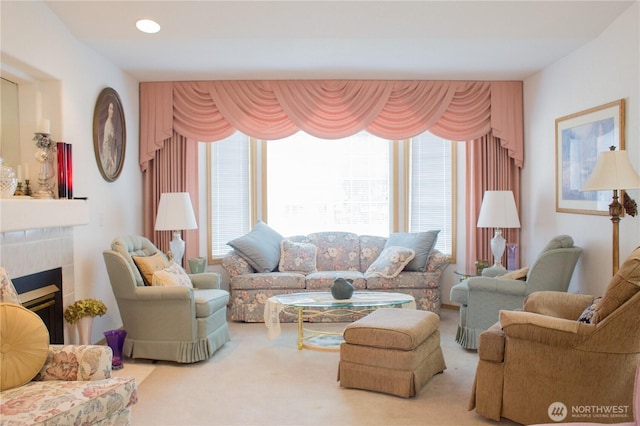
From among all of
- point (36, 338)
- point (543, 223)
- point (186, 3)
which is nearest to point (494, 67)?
point (543, 223)

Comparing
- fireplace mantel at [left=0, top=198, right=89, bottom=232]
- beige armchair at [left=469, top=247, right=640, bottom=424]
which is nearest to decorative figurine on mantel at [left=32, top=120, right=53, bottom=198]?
fireplace mantel at [left=0, top=198, right=89, bottom=232]

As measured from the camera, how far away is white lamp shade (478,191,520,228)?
5125 mm

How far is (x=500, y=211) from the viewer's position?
5.13 metres

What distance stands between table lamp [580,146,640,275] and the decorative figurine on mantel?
3.70 meters

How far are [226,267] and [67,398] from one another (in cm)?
318

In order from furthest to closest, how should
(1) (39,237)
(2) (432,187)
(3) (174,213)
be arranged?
(2) (432,187)
(3) (174,213)
(1) (39,237)

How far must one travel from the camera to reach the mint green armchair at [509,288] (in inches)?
154

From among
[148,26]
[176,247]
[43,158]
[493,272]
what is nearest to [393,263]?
[493,272]

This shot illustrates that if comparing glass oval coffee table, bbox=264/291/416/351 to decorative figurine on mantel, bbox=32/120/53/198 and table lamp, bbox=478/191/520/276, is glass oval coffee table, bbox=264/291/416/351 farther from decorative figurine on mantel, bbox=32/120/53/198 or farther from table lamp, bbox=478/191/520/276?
decorative figurine on mantel, bbox=32/120/53/198

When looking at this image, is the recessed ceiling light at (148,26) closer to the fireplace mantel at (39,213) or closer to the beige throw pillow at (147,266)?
the fireplace mantel at (39,213)

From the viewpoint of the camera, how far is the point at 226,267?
539 cm

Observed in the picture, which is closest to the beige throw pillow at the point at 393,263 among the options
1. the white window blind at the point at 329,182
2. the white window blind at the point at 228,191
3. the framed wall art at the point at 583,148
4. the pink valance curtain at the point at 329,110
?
the white window blind at the point at 329,182

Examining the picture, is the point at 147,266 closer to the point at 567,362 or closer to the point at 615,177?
the point at 567,362

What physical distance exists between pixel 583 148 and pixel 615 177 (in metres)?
1.15
